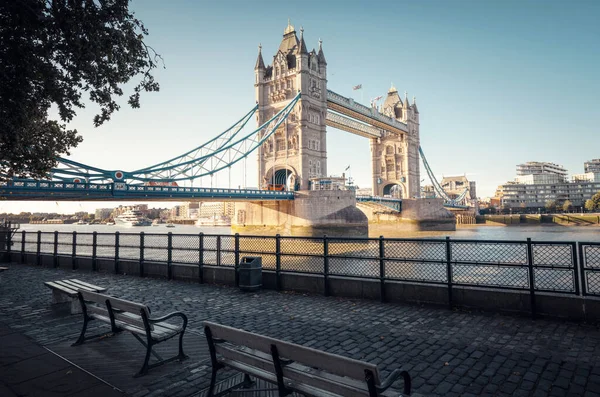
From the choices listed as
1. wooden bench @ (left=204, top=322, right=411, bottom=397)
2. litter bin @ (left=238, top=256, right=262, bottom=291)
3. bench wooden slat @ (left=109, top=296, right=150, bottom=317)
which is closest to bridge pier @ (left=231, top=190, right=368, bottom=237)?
litter bin @ (left=238, top=256, right=262, bottom=291)

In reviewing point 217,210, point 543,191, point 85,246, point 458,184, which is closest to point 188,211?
point 217,210

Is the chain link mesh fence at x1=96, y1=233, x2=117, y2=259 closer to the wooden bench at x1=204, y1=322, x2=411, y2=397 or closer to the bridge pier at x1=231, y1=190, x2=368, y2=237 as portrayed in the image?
the wooden bench at x1=204, y1=322, x2=411, y2=397

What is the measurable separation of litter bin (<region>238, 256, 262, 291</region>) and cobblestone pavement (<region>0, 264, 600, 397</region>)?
30cm

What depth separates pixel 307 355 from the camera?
8.71 ft

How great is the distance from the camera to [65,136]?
26.8ft

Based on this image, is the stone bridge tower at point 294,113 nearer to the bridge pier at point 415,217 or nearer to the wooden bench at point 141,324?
the bridge pier at point 415,217

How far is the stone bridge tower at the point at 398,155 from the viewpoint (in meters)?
82.6

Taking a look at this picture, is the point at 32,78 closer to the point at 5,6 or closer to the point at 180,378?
the point at 5,6

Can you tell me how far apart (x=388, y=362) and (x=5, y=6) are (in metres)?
6.46

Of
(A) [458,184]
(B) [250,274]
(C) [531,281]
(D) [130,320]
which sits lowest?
(B) [250,274]

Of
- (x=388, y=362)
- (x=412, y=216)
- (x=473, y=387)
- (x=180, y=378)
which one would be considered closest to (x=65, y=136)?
(x=180, y=378)

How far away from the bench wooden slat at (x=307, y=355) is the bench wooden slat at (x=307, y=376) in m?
0.13

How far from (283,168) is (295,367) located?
5381 centimetres

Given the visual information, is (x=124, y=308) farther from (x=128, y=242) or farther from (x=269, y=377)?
(x=128, y=242)
